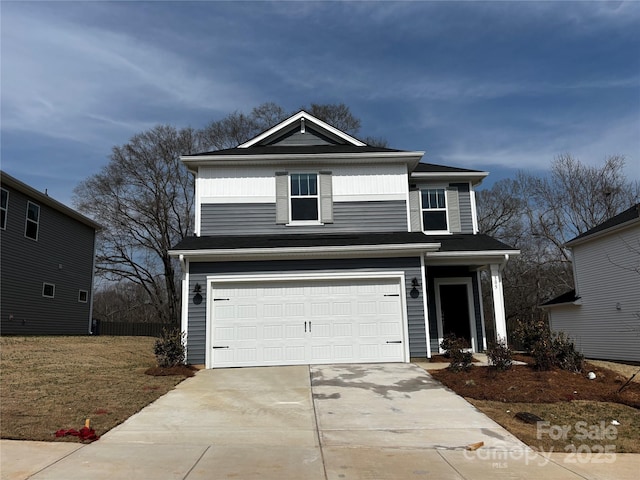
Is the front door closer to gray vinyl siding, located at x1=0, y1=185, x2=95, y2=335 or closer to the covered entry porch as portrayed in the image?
the covered entry porch

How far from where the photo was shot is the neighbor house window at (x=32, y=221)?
1819cm

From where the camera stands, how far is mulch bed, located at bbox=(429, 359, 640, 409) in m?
8.08

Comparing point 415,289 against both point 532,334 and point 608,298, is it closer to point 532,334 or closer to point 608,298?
point 532,334

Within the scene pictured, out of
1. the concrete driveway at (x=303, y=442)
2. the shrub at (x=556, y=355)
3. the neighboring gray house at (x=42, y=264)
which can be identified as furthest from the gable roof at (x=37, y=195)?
the shrub at (x=556, y=355)

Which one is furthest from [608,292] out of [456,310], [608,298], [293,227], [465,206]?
[293,227]

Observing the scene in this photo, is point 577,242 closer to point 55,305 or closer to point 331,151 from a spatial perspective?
point 331,151

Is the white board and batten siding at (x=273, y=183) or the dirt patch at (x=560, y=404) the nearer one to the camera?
the dirt patch at (x=560, y=404)

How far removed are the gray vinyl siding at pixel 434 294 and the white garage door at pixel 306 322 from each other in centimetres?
268

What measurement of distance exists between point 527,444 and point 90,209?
99.8 ft

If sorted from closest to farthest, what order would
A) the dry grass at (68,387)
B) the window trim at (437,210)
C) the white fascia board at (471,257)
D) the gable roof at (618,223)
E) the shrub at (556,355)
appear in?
1. the dry grass at (68,387)
2. the shrub at (556,355)
3. the white fascia board at (471,257)
4. the window trim at (437,210)
5. the gable roof at (618,223)

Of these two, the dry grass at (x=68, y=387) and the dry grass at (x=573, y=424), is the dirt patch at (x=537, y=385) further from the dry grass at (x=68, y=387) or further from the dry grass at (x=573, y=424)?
the dry grass at (x=68, y=387)

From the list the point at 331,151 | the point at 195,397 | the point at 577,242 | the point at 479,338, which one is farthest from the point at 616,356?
the point at 195,397

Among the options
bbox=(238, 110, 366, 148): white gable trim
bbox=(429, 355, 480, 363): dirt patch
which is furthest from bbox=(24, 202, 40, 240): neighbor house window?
bbox=(429, 355, 480, 363): dirt patch

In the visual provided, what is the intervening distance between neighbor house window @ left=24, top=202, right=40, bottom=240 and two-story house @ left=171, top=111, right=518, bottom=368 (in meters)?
9.06
